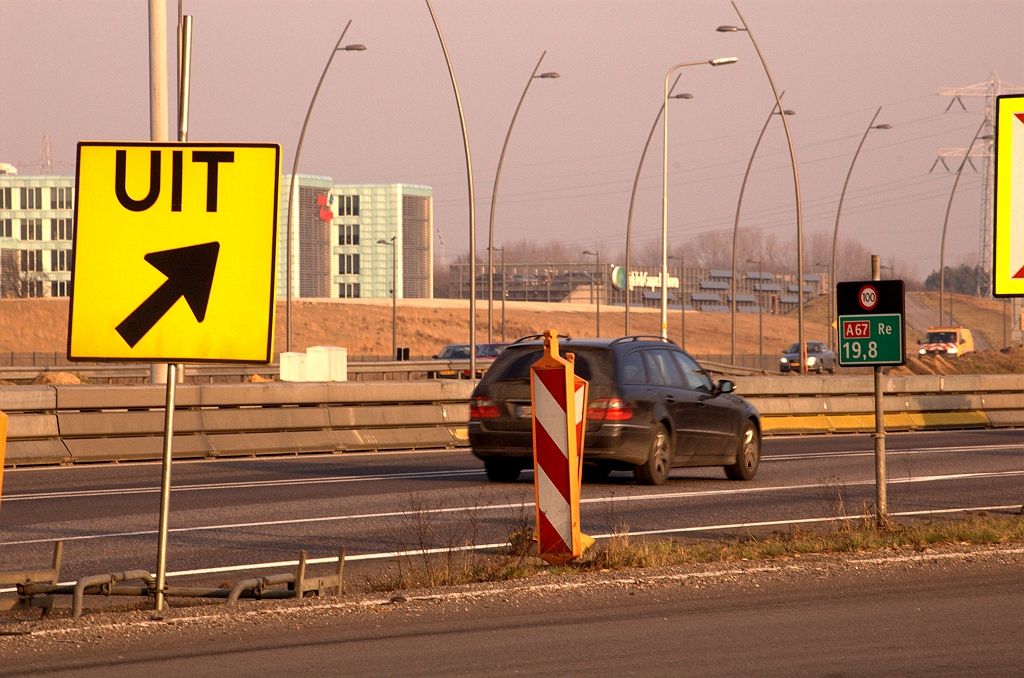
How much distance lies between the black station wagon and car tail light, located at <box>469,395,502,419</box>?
1 centimetres

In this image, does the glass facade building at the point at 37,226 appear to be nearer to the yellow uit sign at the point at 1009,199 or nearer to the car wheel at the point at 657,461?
the car wheel at the point at 657,461

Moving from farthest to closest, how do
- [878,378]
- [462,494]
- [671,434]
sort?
[671,434]
[462,494]
[878,378]

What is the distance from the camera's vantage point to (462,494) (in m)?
13.6

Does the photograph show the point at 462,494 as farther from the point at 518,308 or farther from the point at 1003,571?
the point at 518,308

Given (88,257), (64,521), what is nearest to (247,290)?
(88,257)

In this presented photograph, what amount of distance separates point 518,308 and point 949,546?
4765 inches

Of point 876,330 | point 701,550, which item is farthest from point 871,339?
point 701,550

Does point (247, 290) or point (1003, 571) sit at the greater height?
point (247, 290)

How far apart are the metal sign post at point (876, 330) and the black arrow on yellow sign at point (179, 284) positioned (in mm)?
5588

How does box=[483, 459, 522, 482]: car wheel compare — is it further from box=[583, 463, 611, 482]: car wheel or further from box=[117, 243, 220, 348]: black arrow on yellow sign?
box=[117, 243, 220, 348]: black arrow on yellow sign

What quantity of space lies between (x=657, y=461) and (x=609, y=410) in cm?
87

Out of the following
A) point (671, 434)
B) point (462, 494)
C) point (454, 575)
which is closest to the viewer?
point (454, 575)

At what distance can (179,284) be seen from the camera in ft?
20.8

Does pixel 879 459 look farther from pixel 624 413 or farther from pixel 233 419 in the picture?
pixel 233 419
